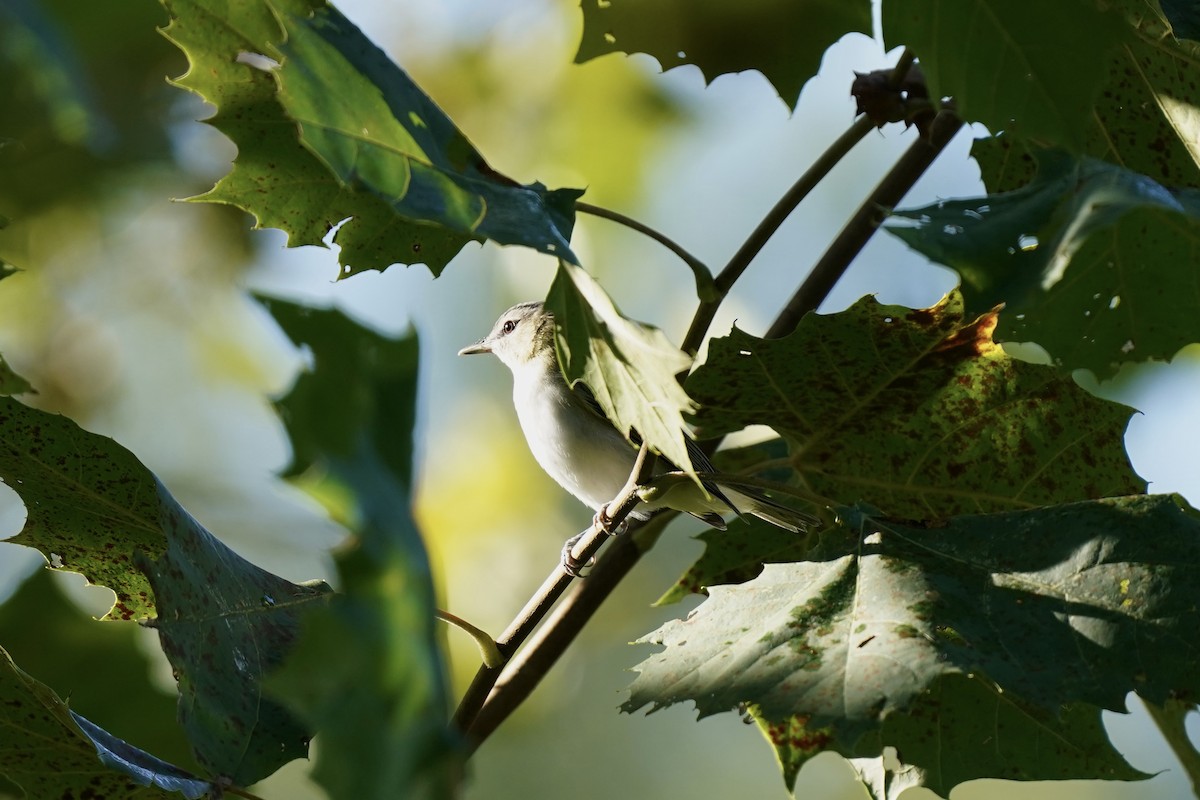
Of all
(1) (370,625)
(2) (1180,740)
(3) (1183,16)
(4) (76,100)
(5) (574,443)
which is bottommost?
(1) (370,625)

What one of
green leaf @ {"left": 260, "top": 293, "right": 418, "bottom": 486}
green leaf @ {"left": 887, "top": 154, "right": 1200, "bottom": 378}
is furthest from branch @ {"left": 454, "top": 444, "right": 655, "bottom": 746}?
green leaf @ {"left": 260, "top": 293, "right": 418, "bottom": 486}

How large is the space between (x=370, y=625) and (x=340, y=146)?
52 centimetres

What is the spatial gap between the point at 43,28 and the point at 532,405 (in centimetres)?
213

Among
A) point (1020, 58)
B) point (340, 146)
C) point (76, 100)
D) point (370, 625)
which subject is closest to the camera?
point (370, 625)

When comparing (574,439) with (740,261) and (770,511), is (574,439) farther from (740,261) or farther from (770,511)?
(740,261)

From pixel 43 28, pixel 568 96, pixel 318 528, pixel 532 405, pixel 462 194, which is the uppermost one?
pixel 568 96

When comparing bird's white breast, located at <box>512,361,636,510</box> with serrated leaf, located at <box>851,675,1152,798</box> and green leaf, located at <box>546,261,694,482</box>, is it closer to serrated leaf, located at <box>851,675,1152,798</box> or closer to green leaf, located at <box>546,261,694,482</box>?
serrated leaf, located at <box>851,675,1152,798</box>

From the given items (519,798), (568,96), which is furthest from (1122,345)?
(519,798)

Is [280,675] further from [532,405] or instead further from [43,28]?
[532,405]

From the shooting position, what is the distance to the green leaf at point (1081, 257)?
85 centimetres

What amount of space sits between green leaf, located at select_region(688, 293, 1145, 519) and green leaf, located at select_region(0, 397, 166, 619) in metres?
0.68

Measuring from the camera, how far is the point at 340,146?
0.92m

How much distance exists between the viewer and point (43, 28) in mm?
598

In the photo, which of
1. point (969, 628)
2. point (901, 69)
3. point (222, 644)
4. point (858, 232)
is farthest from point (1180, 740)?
point (222, 644)
